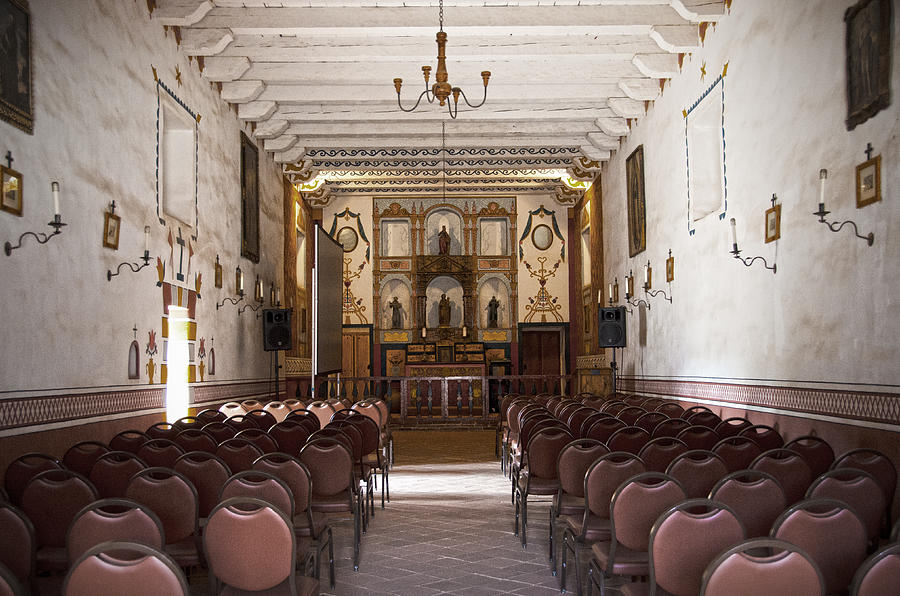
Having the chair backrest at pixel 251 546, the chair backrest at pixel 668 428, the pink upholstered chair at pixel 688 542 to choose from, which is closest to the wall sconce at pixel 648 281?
the chair backrest at pixel 668 428

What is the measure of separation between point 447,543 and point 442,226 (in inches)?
646

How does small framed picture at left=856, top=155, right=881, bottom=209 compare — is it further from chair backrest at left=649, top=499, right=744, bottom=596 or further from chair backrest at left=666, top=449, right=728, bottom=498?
chair backrest at left=649, top=499, right=744, bottom=596

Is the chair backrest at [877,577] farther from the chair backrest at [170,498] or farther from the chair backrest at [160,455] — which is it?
the chair backrest at [160,455]

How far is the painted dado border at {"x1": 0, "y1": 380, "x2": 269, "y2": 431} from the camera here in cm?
613

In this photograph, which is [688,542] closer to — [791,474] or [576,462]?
[791,474]

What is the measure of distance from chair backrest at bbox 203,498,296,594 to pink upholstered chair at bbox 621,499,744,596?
61.5 inches

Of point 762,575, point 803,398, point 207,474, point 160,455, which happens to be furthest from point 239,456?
point 803,398

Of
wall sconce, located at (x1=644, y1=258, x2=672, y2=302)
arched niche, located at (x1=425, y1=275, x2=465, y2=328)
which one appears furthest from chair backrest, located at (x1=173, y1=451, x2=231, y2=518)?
arched niche, located at (x1=425, y1=275, x2=465, y2=328)

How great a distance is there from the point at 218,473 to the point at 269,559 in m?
1.36

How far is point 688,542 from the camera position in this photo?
3102 mm

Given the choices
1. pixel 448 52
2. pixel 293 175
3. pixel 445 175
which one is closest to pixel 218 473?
pixel 448 52

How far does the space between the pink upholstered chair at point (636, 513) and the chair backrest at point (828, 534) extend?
29.7 inches

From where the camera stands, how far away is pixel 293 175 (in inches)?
687

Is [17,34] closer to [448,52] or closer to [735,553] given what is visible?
[448,52]
